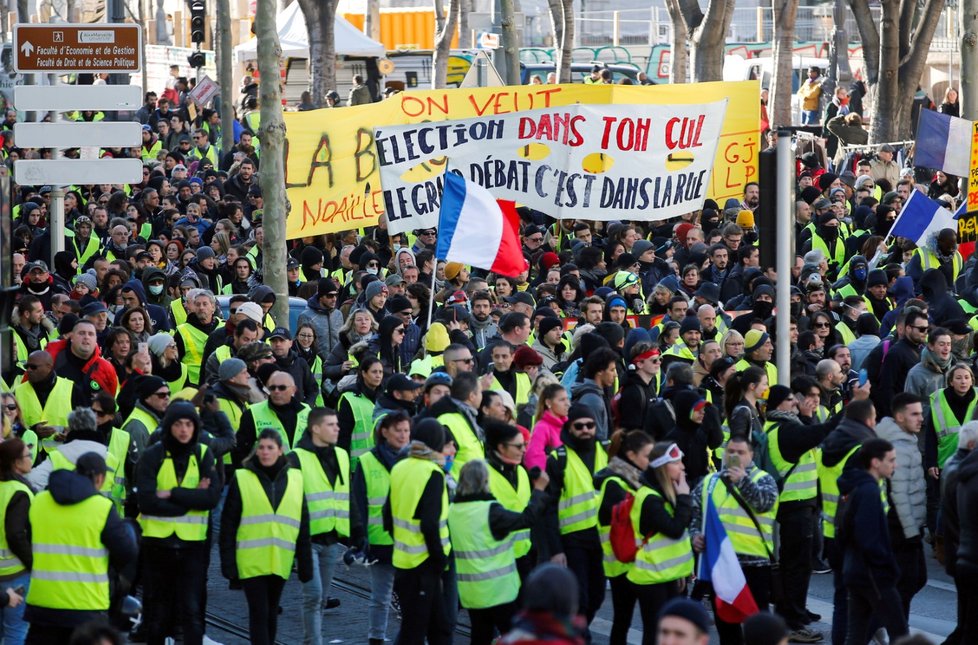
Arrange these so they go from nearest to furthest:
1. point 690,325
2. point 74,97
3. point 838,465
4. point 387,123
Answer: point 838,465 → point 690,325 → point 74,97 → point 387,123

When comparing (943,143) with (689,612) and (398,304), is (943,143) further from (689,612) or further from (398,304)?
(689,612)

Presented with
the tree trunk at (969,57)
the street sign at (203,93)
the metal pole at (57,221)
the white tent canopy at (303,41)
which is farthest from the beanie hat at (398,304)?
the white tent canopy at (303,41)

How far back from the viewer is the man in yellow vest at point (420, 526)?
352 inches

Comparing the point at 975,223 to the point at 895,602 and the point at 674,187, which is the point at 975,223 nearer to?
the point at 674,187

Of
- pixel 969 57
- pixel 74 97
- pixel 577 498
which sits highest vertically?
pixel 969 57

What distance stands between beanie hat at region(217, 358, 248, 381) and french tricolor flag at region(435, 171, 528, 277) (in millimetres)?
2482

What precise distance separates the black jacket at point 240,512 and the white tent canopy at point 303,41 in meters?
27.4

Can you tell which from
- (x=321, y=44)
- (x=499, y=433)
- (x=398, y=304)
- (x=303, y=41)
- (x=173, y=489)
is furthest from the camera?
(x=303, y=41)

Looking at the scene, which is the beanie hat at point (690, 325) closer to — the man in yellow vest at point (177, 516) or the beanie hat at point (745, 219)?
the man in yellow vest at point (177, 516)

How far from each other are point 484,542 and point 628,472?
2.67 ft

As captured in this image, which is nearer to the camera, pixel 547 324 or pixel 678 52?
pixel 547 324

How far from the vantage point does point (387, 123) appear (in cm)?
1766

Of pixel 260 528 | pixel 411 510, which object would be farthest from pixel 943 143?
pixel 260 528

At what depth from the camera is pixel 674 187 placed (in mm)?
16844
